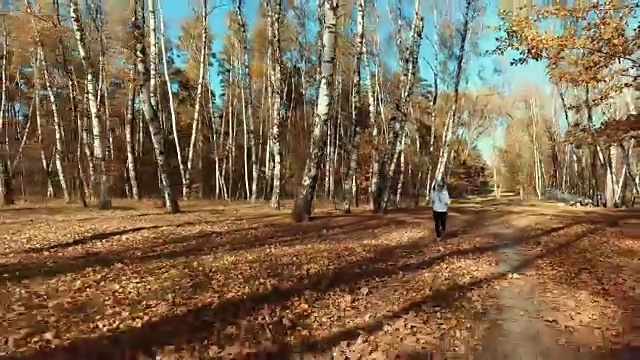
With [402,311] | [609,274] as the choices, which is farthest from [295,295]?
[609,274]

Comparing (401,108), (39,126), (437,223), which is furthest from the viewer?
(39,126)

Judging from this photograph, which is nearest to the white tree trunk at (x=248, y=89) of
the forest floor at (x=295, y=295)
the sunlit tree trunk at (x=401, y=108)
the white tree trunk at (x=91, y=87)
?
the sunlit tree trunk at (x=401, y=108)

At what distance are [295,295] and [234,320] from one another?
1334 millimetres

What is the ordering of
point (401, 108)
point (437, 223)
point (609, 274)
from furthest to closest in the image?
point (401, 108) → point (437, 223) → point (609, 274)

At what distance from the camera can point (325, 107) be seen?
13672 mm

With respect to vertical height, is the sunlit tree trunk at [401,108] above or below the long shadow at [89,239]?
above

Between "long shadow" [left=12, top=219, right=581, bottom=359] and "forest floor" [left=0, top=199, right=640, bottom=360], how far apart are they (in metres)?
0.02

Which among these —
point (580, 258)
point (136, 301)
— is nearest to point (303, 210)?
point (580, 258)

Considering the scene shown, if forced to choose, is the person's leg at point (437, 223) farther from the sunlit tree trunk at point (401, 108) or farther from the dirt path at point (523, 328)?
the sunlit tree trunk at point (401, 108)

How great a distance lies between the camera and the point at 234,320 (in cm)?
653

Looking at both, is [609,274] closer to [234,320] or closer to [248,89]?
[234,320]

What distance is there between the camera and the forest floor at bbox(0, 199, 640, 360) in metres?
5.88

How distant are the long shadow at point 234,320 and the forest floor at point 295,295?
21 millimetres

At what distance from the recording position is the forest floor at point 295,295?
588 centimetres
